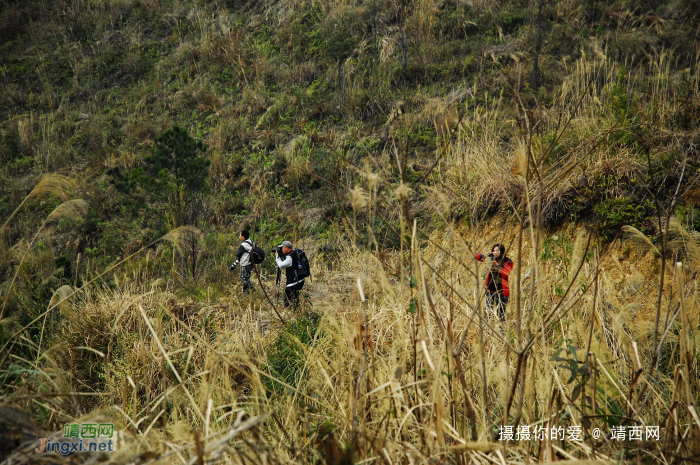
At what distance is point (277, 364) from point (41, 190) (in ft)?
8.62

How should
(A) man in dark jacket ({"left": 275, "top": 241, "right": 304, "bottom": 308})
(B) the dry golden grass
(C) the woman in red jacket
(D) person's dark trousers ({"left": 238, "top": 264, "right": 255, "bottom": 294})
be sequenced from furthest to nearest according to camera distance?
(D) person's dark trousers ({"left": 238, "top": 264, "right": 255, "bottom": 294}), (A) man in dark jacket ({"left": 275, "top": 241, "right": 304, "bottom": 308}), (C) the woman in red jacket, (B) the dry golden grass

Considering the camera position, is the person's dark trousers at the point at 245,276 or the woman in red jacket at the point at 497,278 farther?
the person's dark trousers at the point at 245,276

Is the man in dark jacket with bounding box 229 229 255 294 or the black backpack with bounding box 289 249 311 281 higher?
the black backpack with bounding box 289 249 311 281

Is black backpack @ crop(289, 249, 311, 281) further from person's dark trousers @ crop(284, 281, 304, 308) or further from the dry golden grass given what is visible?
the dry golden grass

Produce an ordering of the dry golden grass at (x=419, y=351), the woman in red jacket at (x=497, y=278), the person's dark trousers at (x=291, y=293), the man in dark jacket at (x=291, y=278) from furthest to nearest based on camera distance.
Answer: the man in dark jacket at (x=291, y=278) → the person's dark trousers at (x=291, y=293) → the woman in red jacket at (x=497, y=278) → the dry golden grass at (x=419, y=351)

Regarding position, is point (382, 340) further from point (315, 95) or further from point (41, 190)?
point (315, 95)

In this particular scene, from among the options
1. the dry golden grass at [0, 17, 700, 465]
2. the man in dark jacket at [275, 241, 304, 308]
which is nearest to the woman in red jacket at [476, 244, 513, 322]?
the dry golden grass at [0, 17, 700, 465]

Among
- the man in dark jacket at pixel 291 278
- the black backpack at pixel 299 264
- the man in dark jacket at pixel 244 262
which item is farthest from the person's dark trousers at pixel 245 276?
the black backpack at pixel 299 264

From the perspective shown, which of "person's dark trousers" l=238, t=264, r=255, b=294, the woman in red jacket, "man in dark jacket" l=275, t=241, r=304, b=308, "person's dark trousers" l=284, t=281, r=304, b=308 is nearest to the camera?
the woman in red jacket

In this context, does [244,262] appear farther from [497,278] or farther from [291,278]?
[497,278]

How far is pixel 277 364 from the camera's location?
4.03 meters

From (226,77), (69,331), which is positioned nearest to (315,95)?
(226,77)

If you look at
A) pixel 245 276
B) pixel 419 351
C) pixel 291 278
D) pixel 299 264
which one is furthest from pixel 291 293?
pixel 419 351

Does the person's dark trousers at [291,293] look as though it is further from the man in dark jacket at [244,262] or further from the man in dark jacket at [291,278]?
the man in dark jacket at [244,262]
